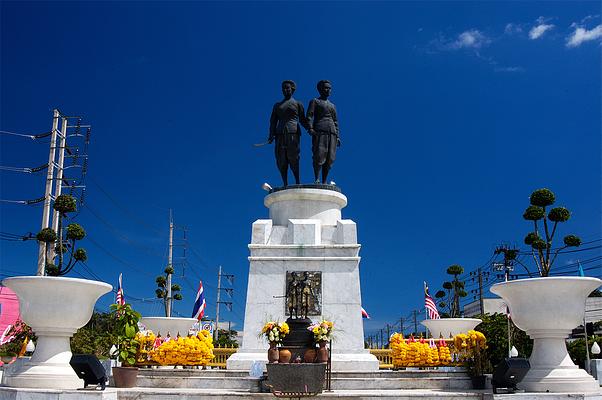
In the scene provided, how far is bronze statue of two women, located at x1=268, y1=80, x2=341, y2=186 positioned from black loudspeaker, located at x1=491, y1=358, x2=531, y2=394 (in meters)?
8.69

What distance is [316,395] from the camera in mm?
10734

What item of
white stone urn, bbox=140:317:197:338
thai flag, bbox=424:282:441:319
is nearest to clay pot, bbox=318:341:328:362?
white stone urn, bbox=140:317:197:338

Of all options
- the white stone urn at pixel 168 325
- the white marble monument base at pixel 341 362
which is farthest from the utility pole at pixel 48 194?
the white marble monument base at pixel 341 362

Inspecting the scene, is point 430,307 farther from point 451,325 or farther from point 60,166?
point 60,166

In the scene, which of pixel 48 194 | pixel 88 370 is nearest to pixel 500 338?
pixel 88 370

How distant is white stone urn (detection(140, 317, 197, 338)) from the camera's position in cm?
1717

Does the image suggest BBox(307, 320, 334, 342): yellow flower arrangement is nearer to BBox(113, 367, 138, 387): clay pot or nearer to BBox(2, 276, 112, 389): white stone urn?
BBox(113, 367, 138, 387): clay pot

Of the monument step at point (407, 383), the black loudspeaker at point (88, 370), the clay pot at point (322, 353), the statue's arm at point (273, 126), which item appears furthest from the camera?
the statue's arm at point (273, 126)

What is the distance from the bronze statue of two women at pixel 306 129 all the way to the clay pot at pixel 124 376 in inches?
314

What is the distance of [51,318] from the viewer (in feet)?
35.2

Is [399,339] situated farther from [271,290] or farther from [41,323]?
[41,323]

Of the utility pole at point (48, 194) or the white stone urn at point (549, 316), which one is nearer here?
the white stone urn at point (549, 316)

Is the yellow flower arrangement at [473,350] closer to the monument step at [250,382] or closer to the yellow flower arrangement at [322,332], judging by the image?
the monument step at [250,382]

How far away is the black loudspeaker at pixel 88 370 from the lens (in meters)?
10.6
